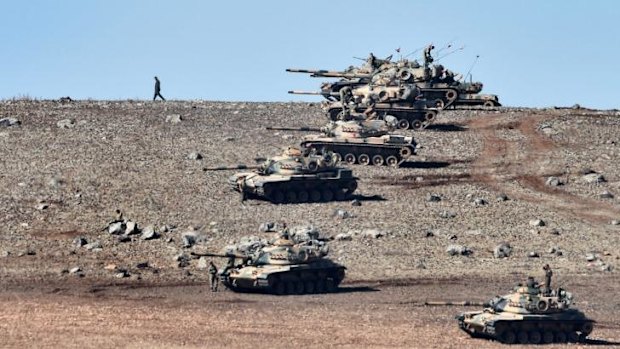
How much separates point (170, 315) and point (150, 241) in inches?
514

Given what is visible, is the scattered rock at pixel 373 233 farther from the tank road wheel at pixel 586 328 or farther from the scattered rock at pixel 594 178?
the tank road wheel at pixel 586 328

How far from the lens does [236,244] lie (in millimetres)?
63062

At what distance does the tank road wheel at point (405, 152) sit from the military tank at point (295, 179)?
728 cm

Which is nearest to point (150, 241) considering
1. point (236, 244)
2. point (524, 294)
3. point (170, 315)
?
point (236, 244)

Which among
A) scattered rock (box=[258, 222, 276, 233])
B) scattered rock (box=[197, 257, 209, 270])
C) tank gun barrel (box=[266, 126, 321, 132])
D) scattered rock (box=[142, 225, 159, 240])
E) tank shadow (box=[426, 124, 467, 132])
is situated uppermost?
tank shadow (box=[426, 124, 467, 132])

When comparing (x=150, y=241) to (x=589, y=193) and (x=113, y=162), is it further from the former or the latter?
(x=589, y=193)

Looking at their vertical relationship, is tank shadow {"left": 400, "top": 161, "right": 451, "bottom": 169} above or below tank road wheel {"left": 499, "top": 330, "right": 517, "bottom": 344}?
above

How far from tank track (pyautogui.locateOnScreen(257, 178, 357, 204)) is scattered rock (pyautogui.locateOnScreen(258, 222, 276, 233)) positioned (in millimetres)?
3390

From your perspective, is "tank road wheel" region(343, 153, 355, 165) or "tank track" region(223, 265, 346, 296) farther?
"tank road wheel" region(343, 153, 355, 165)

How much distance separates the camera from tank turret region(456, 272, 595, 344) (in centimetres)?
4900

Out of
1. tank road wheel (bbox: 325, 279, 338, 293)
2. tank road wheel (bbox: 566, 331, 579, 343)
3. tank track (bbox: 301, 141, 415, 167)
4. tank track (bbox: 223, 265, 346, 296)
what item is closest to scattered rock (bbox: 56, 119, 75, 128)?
tank track (bbox: 301, 141, 415, 167)

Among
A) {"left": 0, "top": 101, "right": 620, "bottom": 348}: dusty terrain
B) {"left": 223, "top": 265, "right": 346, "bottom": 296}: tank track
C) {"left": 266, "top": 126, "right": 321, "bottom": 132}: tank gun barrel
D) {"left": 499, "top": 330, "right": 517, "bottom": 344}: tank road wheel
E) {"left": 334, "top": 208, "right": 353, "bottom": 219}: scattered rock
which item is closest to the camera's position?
{"left": 499, "top": 330, "right": 517, "bottom": 344}: tank road wheel

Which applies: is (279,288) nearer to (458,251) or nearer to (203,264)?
(203,264)

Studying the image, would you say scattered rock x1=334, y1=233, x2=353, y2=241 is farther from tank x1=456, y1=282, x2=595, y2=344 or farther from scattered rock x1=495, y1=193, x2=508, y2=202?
tank x1=456, y1=282, x2=595, y2=344
